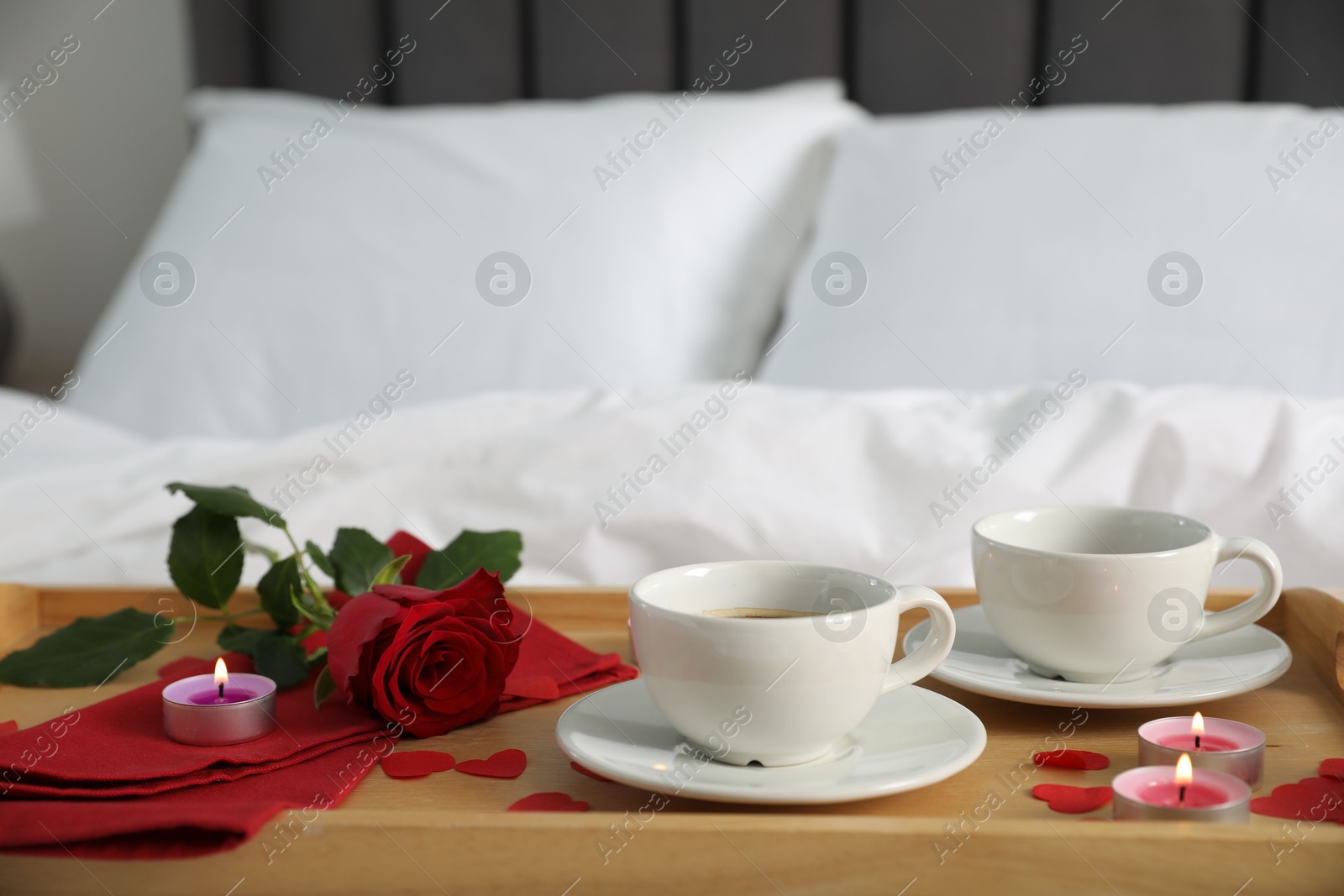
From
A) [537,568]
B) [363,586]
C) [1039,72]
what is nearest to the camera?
[363,586]

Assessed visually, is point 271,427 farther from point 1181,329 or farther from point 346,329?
point 1181,329

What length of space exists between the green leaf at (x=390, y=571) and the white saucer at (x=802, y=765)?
163mm

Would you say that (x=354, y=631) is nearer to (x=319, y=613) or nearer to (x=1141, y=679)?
(x=319, y=613)

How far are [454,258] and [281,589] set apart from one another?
84 cm

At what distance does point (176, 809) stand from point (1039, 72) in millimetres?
1670

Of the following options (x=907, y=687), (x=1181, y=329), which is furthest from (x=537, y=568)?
(x=1181, y=329)

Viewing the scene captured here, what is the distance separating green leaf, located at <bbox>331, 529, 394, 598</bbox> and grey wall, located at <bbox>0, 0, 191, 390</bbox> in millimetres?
1711

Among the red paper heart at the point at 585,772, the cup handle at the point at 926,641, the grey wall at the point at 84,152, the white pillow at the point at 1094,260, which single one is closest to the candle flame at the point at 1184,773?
the cup handle at the point at 926,641

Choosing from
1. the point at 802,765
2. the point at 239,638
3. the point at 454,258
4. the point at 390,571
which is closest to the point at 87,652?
the point at 239,638

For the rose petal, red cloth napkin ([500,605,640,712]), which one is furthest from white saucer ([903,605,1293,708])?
the rose petal

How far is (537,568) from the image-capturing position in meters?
0.91

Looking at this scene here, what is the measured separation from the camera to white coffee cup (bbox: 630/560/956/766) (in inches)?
19.0

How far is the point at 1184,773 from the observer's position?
1.59ft

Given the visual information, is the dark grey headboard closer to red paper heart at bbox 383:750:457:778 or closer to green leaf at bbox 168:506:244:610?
green leaf at bbox 168:506:244:610
